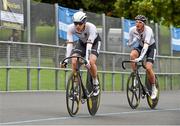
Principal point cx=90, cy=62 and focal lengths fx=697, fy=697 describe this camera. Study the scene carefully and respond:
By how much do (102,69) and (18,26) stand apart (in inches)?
170

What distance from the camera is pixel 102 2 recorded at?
169ft

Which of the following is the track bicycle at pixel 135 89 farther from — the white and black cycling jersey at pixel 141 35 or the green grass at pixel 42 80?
the green grass at pixel 42 80

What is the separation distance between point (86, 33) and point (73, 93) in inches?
46.6

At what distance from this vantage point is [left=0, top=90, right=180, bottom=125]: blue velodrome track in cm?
1126

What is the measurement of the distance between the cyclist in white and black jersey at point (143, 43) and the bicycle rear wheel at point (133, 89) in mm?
223

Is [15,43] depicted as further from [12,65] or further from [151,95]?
[151,95]

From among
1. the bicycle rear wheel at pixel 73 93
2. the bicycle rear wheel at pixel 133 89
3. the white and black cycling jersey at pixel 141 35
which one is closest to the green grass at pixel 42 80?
the bicycle rear wheel at pixel 133 89

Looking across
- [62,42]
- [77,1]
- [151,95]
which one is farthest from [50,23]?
[77,1]

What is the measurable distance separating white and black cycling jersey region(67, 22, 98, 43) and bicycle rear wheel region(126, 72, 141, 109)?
92.5 inches

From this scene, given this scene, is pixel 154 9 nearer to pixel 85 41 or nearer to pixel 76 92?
pixel 85 41

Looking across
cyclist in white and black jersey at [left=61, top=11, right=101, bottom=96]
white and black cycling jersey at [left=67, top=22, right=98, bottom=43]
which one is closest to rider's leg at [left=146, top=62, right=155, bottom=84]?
cyclist in white and black jersey at [left=61, top=11, right=101, bottom=96]

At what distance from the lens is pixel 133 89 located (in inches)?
565

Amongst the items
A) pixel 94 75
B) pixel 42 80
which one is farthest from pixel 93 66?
pixel 42 80

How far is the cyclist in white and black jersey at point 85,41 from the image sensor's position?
11.8 meters
